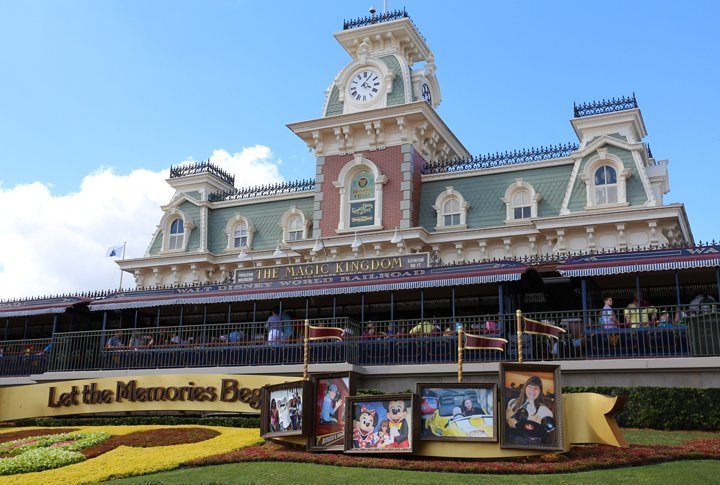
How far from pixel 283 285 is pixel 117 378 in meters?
6.43

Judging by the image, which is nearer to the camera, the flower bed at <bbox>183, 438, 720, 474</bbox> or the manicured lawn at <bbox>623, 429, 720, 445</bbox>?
the flower bed at <bbox>183, 438, 720, 474</bbox>

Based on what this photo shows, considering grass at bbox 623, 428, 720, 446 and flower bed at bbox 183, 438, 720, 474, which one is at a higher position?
grass at bbox 623, 428, 720, 446

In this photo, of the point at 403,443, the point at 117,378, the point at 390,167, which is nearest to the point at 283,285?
the point at 117,378

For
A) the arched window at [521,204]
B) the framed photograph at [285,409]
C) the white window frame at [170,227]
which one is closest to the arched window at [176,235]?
the white window frame at [170,227]

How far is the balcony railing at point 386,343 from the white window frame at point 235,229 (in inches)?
321

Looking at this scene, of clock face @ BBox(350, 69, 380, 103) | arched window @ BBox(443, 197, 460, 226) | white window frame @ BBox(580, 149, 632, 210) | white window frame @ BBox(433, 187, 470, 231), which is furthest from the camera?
clock face @ BBox(350, 69, 380, 103)

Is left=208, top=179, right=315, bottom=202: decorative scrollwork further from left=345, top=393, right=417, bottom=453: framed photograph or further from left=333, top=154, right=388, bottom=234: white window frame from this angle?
left=345, top=393, right=417, bottom=453: framed photograph

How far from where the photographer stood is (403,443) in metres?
15.8

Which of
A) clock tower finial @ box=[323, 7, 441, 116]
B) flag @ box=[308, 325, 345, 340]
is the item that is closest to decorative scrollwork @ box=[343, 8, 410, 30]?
clock tower finial @ box=[323, 7, 441, 116]

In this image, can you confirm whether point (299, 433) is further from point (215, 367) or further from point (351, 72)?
point (351, 72)

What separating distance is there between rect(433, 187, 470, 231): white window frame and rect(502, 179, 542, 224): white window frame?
→ 5.66 ft

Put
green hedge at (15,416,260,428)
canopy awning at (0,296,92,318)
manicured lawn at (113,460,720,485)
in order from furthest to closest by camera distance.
A: 1. canopy awning at (0,296,92,318)
2. green hedge at (15,416,260,428)
3. manicured lawn at (113,460,720,485)

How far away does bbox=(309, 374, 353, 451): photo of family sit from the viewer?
1688 cm

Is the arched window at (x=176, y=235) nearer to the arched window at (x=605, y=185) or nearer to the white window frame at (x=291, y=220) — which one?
the white window frame at (x=291, y=220)
